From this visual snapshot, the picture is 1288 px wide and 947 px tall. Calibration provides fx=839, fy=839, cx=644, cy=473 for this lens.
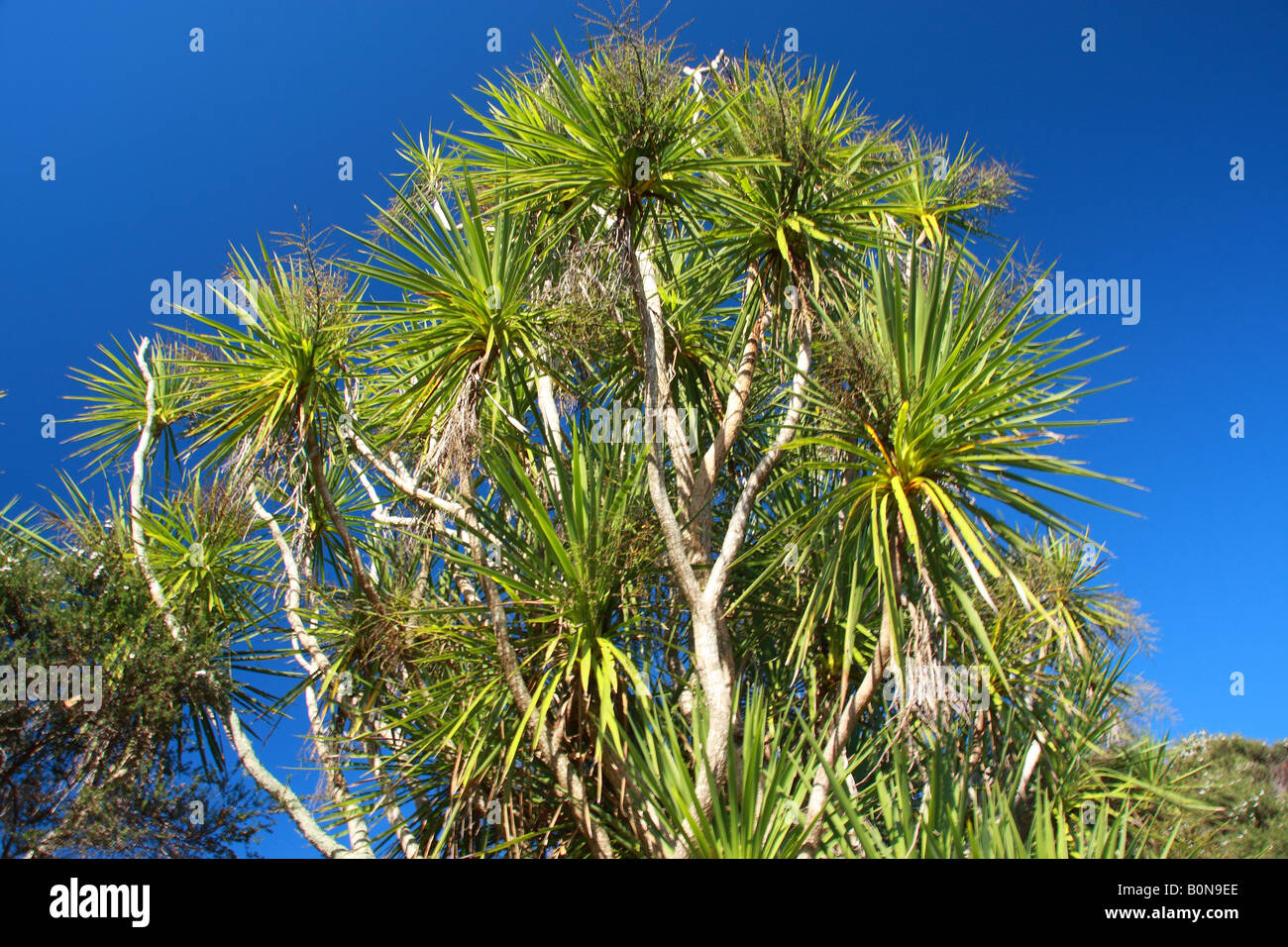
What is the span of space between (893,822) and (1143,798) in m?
3.00

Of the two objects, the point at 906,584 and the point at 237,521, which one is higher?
the point at 237,521

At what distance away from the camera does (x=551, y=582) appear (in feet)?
14.2
